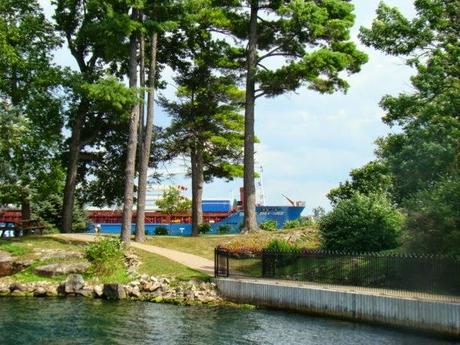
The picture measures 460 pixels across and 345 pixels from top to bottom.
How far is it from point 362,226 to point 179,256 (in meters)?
8.59

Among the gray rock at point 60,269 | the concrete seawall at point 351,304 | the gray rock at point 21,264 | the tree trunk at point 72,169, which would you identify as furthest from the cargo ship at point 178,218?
the concrete seawall at point 351,304

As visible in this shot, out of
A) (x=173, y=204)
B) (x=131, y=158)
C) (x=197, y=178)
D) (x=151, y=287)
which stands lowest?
(x=151, y=287)

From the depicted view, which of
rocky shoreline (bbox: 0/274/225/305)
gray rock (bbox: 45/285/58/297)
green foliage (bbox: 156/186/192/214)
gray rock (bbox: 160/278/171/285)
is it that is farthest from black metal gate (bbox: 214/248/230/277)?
green foliage (bbox: 156/186/192/214)

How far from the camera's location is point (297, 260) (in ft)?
70.2

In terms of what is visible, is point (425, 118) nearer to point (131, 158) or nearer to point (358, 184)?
point (131, 158)

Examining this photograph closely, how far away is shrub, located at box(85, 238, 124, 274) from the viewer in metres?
24.5

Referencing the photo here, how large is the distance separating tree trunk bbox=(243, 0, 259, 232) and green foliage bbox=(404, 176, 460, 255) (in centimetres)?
1371

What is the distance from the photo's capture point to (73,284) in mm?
23234

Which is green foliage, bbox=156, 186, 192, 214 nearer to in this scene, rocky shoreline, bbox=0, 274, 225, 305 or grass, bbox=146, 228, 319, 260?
grass, bbox=146, 228, 319, 260

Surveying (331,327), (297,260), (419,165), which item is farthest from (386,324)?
(419,165)

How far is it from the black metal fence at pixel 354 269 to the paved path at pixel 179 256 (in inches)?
62.7

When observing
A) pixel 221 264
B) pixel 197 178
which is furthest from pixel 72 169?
pixel 221 264

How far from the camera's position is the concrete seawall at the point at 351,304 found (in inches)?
597

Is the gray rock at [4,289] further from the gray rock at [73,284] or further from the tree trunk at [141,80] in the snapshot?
the tree trunk at [141,80]
